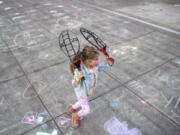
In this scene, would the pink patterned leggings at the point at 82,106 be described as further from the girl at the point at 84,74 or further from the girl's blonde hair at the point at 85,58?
the girl's blonde hair at the point at 85,58

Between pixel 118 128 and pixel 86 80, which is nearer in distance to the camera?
pixel 86 80

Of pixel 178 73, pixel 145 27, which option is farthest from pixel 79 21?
pixel 178 73

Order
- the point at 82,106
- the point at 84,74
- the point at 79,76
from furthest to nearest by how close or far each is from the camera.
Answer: the point at 82,106
the point at 84,74
the point at 79,76

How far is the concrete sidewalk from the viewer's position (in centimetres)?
394

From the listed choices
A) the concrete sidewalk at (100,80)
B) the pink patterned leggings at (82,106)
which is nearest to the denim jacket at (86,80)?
the pink patterned leggings at (82,106)

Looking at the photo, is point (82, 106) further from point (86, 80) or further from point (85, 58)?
point (85, 58)

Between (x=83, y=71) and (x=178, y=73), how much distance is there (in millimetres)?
3585

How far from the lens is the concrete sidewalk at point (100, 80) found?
12.9 ft

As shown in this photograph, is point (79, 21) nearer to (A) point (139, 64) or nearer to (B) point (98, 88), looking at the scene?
(A) point (139, 64)

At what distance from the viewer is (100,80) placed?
206 inches

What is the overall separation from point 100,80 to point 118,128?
1.73m

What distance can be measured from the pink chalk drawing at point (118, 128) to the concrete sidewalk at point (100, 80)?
0.06 meters

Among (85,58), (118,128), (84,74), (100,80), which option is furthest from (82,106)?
(100,80)

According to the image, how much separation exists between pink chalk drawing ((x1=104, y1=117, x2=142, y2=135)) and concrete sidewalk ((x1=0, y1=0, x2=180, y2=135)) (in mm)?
63
